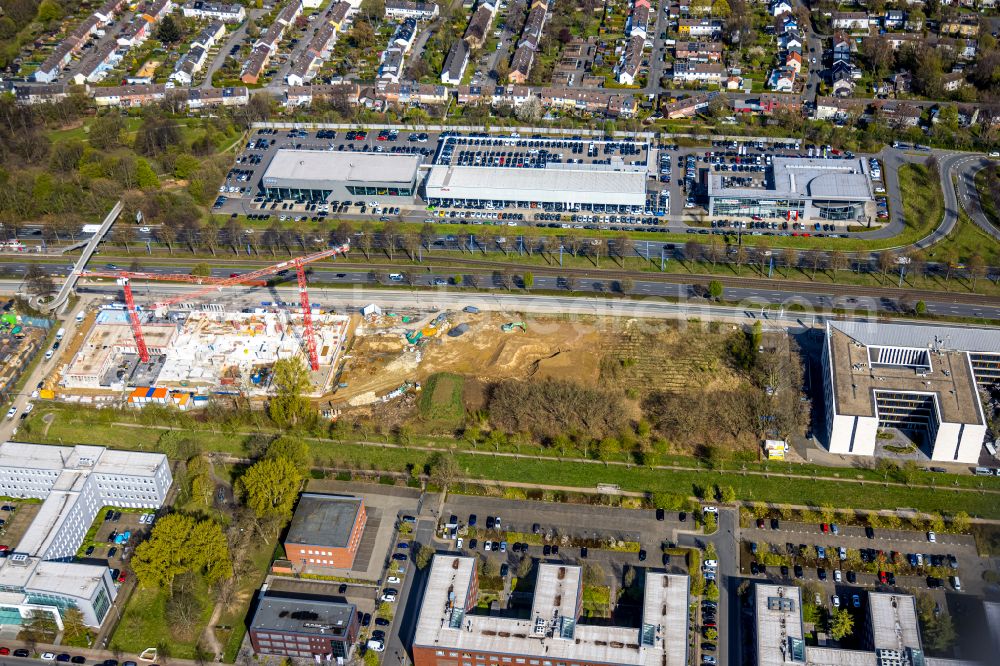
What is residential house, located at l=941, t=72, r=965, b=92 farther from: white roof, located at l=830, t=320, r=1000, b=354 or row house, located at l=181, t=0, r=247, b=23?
row house, located at l=181, t=0, r=247, b=23

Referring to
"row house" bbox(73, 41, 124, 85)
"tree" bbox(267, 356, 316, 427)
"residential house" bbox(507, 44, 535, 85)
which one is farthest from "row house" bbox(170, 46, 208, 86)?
"tree" bbox(267, 356, 316, 427)

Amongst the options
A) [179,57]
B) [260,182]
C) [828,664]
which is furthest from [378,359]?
[179,57]

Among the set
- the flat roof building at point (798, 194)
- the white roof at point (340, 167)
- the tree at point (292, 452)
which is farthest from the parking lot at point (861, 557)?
the white roof at point (340, 167)

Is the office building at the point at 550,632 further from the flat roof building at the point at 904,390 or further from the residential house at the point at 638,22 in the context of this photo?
the residential house at the point at 638,22

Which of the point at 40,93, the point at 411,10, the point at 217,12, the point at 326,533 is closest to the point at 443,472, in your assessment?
the point at 326,533

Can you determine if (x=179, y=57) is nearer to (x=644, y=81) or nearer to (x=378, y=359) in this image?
(x=644, y=81)

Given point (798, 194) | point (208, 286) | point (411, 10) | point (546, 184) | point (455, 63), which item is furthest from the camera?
point (411, 10)

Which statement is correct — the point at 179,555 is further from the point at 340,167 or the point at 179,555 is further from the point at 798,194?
the point at 798,194
